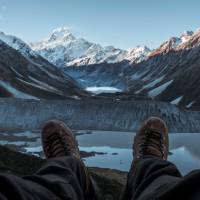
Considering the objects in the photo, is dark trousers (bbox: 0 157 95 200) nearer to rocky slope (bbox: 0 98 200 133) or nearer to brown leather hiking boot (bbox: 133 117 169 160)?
brown leather hiking boot (bbox: 133 117 169 160)

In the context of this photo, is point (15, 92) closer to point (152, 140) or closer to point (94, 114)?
point (94, 114)

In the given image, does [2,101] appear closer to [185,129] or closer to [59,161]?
[185,129]

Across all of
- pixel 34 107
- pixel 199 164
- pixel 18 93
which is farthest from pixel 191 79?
pixel 199 164

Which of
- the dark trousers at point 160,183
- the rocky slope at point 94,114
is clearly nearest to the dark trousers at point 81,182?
the dark trousers at point 160,183

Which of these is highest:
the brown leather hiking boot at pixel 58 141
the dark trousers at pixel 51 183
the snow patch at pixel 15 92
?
the snow patch at pixel 15 92

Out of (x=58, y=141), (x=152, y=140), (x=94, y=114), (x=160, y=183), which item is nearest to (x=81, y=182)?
(x=160, y=183)

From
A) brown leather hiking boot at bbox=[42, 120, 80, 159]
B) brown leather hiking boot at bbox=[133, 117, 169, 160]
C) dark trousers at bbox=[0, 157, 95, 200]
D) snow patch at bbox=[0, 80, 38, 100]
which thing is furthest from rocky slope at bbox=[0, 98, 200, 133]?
dark trousers at bbox=[0, 157, 95, 200]

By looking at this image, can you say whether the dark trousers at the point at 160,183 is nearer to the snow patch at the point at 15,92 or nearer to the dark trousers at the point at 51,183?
the dark trousers at the point at 51,183
